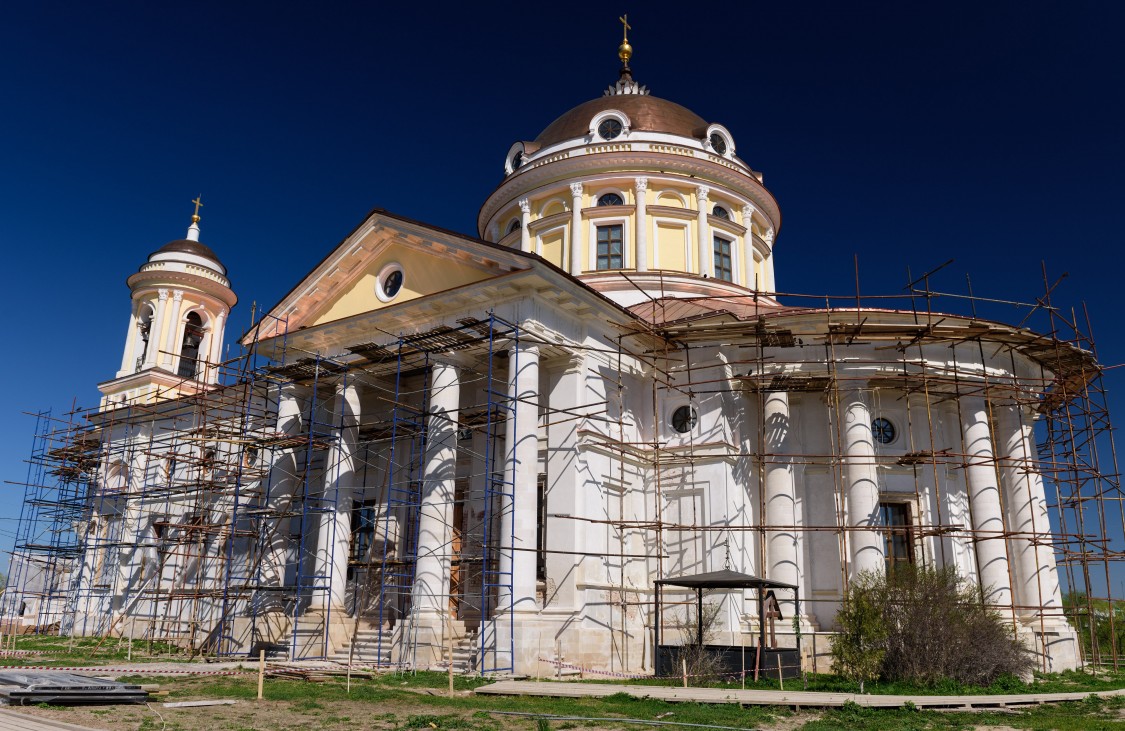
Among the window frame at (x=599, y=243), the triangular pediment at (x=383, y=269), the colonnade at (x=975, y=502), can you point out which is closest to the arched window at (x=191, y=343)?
the triangular pediment at (x=383, y=269)

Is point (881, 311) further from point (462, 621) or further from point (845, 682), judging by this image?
point (462, 621)

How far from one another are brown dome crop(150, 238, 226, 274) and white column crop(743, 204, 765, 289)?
73.3 ft

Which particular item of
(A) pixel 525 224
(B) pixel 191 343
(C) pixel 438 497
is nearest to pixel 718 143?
(A) pixel 525 224

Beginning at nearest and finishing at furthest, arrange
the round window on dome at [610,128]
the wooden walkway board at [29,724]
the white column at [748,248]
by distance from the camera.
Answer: the wooden walkway board at [29,724], the white column at [748,248], the round window on dome at [610,128]

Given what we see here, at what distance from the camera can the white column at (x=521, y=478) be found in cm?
1886

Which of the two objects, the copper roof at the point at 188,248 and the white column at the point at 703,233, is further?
the copper roof at the point at 188,248

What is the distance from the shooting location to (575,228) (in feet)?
98.6

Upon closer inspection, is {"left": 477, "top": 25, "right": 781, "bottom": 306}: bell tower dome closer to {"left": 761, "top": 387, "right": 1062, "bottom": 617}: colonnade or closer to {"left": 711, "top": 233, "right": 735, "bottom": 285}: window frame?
{"left": 711, "top": 233, "right": 735, "bottom": 285}: window frame

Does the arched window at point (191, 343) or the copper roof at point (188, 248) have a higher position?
the copper roof at point (188, 248)

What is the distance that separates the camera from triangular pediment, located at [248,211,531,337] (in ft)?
69.7

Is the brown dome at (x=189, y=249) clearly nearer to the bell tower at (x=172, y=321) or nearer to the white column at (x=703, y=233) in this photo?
the bell tower at (x=172, y=321)

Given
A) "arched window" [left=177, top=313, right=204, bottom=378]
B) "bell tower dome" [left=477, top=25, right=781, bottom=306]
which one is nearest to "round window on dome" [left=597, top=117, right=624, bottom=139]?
"bell tower dome" [left=477, top=25, right=781, bottom=306]

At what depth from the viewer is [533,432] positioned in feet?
65.9

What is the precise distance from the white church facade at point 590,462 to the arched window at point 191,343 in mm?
13027
